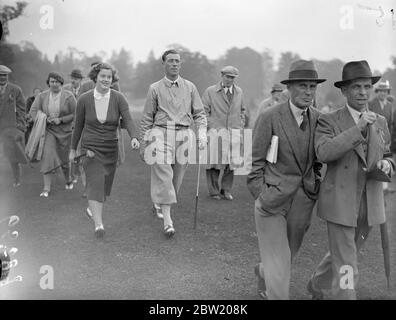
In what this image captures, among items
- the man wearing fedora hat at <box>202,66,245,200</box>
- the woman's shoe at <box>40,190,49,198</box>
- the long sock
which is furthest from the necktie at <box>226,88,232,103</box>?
the woman's shoe at <box>40,190,49,198</box>

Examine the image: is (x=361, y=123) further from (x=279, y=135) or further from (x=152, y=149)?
(x=152, y=149)

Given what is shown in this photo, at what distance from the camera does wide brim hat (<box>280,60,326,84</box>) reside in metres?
3.16

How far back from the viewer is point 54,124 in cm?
658

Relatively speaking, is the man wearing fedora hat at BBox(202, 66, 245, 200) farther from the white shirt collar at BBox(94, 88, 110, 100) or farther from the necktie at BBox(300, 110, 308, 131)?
the necktie at BBox(300, 110, 308, 131)

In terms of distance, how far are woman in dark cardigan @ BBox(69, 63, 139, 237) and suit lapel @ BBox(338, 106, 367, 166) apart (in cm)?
220

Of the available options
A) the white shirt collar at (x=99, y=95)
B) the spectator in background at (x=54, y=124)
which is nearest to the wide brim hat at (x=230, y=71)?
the white shirt collar at (x=99, y=95)

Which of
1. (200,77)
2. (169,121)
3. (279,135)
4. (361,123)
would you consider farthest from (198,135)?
(361,123)

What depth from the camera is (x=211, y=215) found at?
216 inches

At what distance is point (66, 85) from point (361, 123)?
4.60 metres

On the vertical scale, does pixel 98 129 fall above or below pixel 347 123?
below

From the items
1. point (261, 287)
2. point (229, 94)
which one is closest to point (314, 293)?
point (261, 287)

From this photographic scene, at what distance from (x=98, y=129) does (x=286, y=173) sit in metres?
2.32

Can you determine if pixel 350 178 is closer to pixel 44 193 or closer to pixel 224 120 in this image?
pixel 224 120

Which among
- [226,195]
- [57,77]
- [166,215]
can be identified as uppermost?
[57,77]
